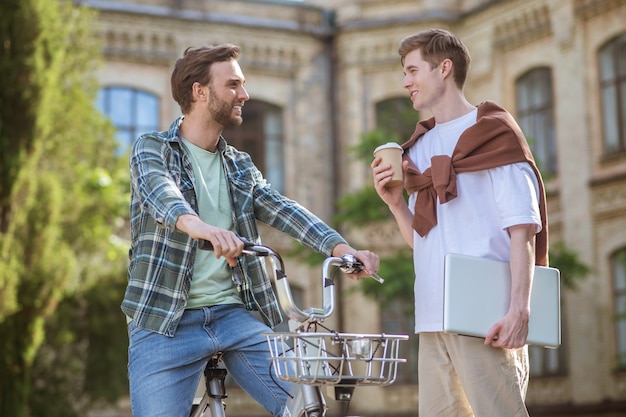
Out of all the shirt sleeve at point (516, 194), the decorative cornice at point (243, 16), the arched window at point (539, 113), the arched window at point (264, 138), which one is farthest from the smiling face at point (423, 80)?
the arched window at point (264, 138)

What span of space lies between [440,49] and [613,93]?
57.3 feet

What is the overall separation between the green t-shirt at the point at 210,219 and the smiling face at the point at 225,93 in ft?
0.53

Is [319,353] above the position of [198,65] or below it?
below

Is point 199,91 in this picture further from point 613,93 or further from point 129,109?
point 129,109

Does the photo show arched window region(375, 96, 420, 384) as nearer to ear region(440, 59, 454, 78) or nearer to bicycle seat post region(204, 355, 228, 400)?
ear region(440, 59, 454, 78)

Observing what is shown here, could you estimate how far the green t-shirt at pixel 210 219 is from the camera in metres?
3.93

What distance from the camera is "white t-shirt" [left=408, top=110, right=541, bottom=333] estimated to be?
369 centimetres

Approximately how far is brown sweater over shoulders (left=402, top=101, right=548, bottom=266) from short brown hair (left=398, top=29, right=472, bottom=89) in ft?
0.58

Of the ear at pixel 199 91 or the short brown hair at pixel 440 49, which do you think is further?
the ear at pixel 199 91

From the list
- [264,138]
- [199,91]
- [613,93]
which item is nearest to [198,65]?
[199,91]

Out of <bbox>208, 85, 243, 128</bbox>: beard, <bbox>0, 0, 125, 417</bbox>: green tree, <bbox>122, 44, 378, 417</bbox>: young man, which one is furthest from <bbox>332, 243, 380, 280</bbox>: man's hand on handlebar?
<bbox>0, 0, 125, 417</bbox>: green tree

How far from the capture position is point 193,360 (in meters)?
3.85

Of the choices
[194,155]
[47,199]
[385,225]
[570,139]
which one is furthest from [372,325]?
[194,155]

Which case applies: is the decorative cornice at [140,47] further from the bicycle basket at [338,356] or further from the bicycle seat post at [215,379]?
the bicycle basket at [338,356]
